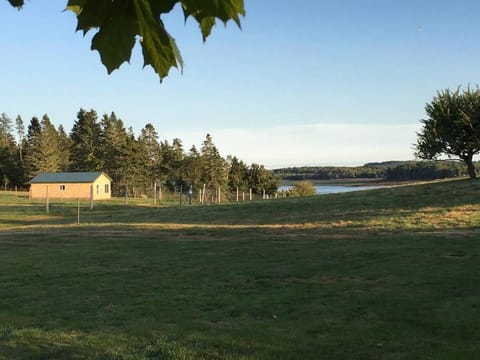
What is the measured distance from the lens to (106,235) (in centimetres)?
1898

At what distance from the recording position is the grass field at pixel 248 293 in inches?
213

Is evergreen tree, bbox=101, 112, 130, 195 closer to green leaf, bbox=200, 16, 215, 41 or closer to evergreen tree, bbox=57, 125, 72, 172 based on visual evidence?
evergreen tree, bbox=57, 125, 72, 172

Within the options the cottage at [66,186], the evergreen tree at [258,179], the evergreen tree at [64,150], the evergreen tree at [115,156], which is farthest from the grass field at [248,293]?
the evergreen tree at [64,150]

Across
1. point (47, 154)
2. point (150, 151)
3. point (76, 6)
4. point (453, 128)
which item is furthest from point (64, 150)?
point (76, 6)

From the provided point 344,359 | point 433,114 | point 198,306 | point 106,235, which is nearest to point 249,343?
point 344,359

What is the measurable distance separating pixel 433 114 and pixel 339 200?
29.0 ft

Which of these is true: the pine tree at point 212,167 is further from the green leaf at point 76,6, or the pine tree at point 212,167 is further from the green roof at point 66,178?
the green leaf at point 76,6

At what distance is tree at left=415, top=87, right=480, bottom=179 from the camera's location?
2911 cm

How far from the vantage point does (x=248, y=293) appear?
27.3 ft

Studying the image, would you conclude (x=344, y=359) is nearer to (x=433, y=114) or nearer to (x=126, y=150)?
(x=433, y=114)

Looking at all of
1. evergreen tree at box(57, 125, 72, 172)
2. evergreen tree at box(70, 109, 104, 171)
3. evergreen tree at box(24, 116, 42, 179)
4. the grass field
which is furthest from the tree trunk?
evergreen tree at box(57, 125, 72, 172)

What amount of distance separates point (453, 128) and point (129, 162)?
43.4m

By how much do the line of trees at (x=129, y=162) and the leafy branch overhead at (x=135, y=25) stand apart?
56295 mm

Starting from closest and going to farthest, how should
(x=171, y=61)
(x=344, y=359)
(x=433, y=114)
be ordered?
(x=171, y=61) → (x=344, y=359) → (x=433, y=114)
